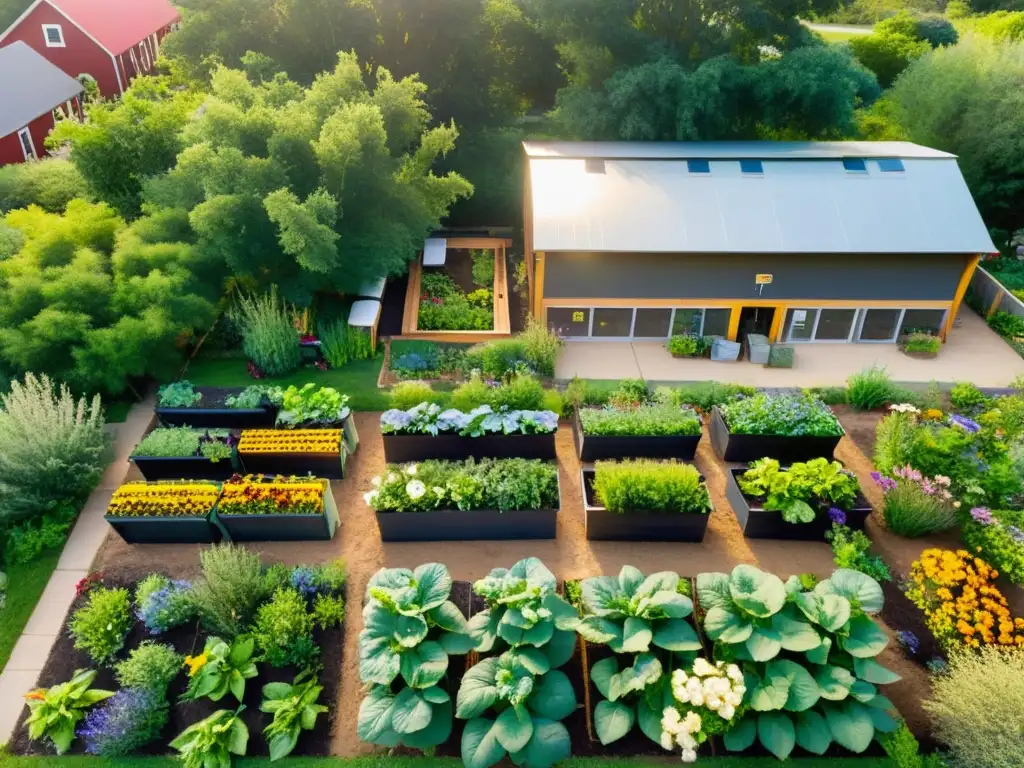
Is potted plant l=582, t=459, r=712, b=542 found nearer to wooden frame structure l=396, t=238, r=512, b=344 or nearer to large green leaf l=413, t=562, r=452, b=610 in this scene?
large green leaf l=413, t=562, r=452, b=610

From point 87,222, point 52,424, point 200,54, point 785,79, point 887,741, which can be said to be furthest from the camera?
point 200,54

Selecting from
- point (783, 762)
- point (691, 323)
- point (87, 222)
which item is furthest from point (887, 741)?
point (87, 222)

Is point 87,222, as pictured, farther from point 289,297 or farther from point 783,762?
point 783,762

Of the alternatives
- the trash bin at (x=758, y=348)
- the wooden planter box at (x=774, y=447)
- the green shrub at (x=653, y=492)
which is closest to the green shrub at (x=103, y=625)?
the green shrub at (x=653, y=492)

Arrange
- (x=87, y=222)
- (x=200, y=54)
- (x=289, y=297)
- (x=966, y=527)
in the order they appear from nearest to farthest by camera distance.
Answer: (x=966, y=527) < (x=87, y=222) < (x=289, y=297) < (x=200, y=54)

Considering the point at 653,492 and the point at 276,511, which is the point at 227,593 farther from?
the point at 653,492
